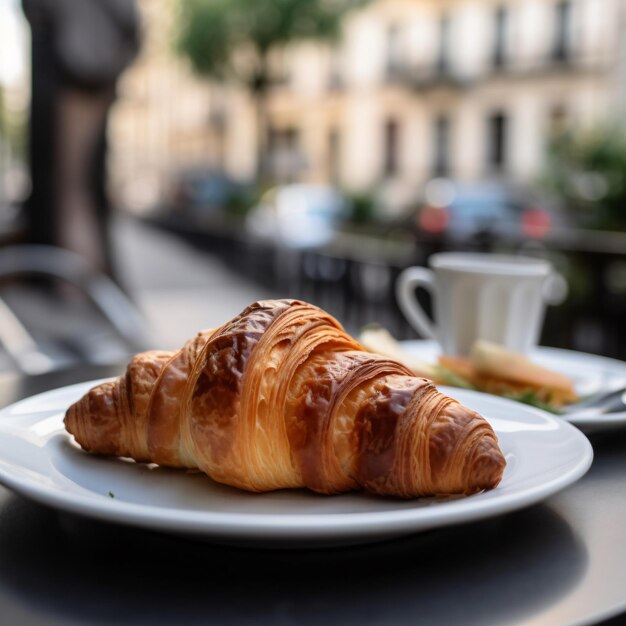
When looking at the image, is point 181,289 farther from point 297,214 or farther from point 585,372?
point 585,372

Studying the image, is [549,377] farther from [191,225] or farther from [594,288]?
[191,225]

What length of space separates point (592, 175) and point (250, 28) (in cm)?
1876

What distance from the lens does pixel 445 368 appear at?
1.60m

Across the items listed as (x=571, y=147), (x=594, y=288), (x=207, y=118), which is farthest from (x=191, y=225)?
(x=207, y=118)

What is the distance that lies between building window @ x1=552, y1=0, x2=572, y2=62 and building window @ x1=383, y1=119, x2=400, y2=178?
7306 millimetres

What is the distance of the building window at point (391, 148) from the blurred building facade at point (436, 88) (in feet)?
0.14

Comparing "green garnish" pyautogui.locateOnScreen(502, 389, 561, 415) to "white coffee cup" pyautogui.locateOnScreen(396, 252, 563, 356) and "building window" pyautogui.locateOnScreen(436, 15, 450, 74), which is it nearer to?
"white coffee cup" pyautogui.locateOnScreen(396, 252, 563, 356)

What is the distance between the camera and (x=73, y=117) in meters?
6.80

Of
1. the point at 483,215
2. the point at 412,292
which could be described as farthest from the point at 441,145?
the point at 412,292

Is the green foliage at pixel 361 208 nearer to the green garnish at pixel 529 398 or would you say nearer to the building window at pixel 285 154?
the green garnish at pixel 529 398

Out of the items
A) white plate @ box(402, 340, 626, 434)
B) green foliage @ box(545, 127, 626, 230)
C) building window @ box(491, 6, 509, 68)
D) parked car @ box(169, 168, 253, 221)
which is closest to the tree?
parked car @ box(169, 168, 253, 221)

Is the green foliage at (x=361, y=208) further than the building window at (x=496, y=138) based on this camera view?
No

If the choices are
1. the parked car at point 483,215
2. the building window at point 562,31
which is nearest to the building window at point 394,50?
the building window at point 562,31

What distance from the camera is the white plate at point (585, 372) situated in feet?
4.32
